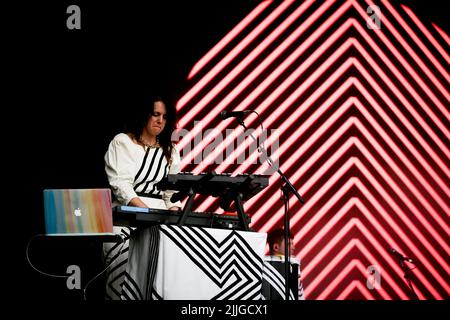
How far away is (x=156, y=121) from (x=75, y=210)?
711mm

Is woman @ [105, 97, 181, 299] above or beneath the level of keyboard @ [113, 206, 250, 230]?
above

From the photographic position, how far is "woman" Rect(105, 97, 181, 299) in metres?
3.22

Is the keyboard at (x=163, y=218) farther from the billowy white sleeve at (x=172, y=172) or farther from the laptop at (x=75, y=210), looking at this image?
the billowy white sleeve at (x=172, y=172)

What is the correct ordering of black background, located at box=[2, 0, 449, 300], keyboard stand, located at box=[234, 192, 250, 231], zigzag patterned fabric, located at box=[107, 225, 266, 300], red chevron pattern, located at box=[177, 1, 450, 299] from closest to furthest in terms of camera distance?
zigzag patterned fabric, located at box=[107, 225, 266, 300] → keyboard stand, located at box=[234, 192, 250, 231] → black background, located at box=[2, 0, 449, 300] → red chevron pattern, located at box=[177, 1, 450, 299]

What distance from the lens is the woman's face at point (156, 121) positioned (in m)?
3.41

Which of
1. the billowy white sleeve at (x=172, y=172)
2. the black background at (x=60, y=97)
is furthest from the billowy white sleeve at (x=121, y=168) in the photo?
the black background at (x=60, y=97)

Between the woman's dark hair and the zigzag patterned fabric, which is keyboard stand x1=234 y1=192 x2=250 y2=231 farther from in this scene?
the woman's dark hair

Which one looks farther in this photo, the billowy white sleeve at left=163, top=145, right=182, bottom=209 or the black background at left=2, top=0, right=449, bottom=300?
the black background at left=2, top=0, right=449, bottom=300

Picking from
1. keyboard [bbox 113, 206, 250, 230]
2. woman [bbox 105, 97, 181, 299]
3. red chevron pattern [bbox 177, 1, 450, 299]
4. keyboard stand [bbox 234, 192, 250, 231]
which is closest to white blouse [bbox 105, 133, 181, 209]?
woman [bbox 105, 97, 181, 299]

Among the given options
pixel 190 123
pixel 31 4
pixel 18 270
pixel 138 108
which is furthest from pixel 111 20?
pixel 18 270

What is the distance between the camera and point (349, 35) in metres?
5.39

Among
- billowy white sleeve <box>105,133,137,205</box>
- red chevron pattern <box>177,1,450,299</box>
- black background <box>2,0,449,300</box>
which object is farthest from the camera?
red chevron pattern <box>177,1,450,299</box>

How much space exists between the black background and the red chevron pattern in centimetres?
67

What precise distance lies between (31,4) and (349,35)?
2.60m
